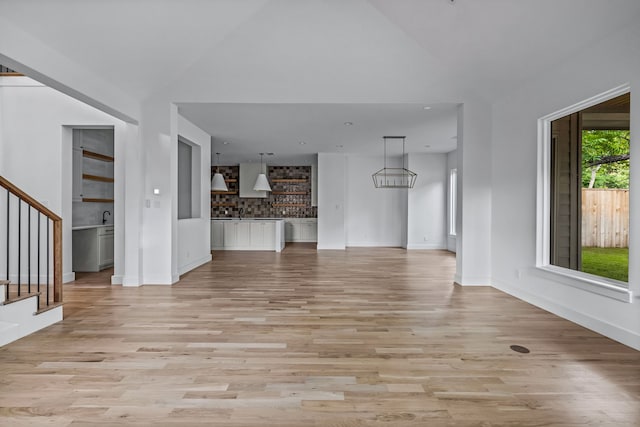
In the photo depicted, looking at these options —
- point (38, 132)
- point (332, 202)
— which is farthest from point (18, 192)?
point (332, 202)

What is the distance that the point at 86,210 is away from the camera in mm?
6184

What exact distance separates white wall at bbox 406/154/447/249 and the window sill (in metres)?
5.57

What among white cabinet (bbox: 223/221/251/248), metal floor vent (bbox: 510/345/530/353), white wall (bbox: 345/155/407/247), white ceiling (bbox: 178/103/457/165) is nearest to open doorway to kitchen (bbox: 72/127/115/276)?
white ceiling (bbox: 178/103/457/165)

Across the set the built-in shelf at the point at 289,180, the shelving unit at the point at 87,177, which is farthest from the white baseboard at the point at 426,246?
the shelving unit at the point at 87,177

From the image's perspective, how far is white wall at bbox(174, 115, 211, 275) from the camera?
593cm

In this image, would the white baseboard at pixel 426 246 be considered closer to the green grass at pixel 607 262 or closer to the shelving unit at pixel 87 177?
the green grass at pixel 607 262

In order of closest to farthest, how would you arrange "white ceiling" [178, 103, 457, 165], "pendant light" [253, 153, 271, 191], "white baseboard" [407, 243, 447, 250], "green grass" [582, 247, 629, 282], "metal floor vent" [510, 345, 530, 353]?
"metal floor vent" [510, 345, 530, 353]
"green grass" [582, 247, 629, 282]
"white ceiling" [178, 103, 457, 165]
"white baseboard" [407, 243, 447, 250]
"pendant light" [253, 153, 271, 191]

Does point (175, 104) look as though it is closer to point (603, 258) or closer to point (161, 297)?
point (161, 297)

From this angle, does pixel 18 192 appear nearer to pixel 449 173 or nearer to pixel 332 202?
pixel 332 202

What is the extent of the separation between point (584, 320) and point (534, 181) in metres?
1.63

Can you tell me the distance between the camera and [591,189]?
3.58 m

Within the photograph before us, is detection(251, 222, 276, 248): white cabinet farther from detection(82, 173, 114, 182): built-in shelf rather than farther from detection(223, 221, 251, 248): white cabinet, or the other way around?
detection(82, 173, 114, 182): built-in shelf

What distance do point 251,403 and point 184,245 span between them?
15.1ft

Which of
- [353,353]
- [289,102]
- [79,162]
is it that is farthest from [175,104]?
[353,353]
